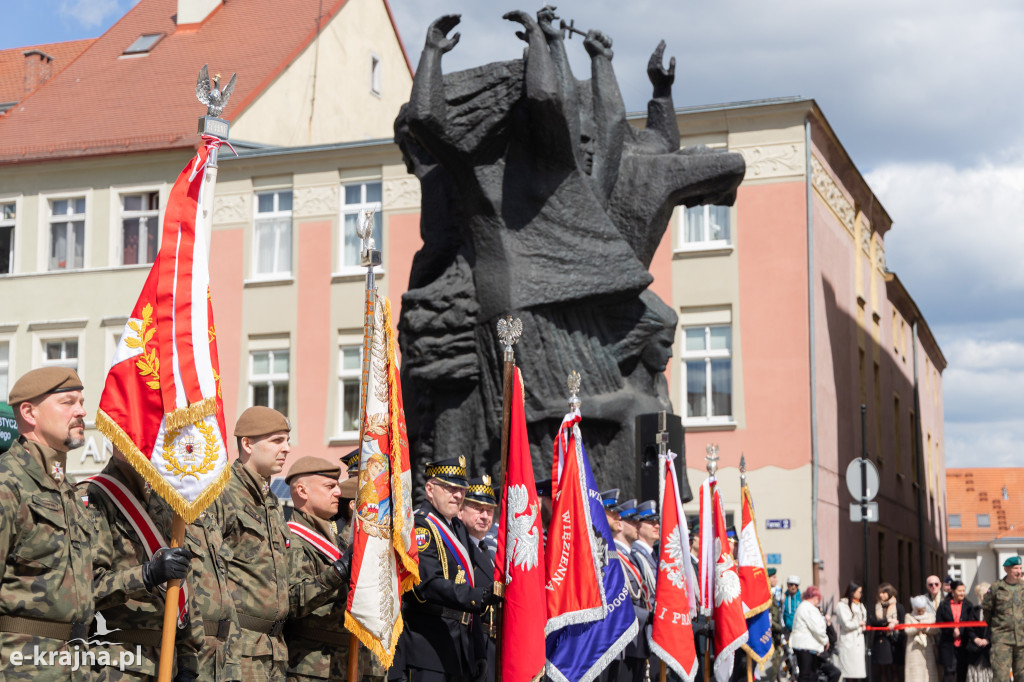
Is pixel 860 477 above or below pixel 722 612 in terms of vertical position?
above

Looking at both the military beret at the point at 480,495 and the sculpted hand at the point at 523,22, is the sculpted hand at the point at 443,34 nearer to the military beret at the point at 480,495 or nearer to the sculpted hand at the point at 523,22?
the sculpted hand at the point at 523,22

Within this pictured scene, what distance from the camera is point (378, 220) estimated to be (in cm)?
2841

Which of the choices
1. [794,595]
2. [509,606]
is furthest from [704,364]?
[509,606]

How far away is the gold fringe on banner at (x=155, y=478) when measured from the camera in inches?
192

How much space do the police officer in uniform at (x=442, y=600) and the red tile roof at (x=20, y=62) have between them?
3087 cm

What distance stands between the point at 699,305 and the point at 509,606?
1928 cm

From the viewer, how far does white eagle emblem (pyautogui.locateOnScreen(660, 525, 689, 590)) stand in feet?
28.8

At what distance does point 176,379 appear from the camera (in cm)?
513

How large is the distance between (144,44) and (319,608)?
96.7 ft

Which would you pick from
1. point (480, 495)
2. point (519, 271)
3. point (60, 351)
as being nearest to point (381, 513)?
point (480, 495)

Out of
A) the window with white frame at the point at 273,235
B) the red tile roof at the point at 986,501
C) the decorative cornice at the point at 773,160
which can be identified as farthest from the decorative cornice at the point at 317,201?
the red tile roof at the point at 986,501

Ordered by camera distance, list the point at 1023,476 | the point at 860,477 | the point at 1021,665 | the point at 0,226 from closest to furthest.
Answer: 1. the point at 1021,665
2. the point at 860,477
3. the point at 0,226
4. the point at 1023,476

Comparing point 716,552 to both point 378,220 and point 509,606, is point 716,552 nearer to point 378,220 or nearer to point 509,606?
point 509,606

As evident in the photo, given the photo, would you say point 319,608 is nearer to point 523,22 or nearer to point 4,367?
point 523,22
